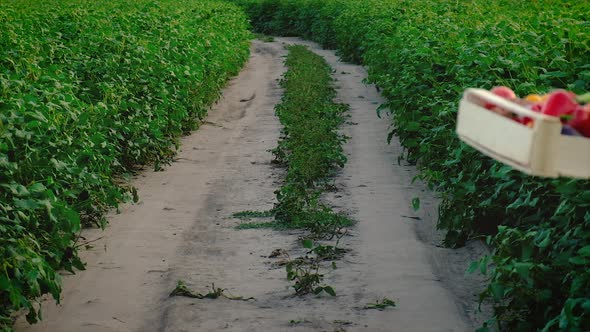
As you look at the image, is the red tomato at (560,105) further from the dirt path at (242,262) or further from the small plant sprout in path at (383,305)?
the small plant sprout in path at (383,305)

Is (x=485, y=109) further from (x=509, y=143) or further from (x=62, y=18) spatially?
(x=62, y=18)

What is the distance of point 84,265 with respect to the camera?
20.4 feet

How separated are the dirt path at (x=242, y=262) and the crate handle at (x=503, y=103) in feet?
9.65

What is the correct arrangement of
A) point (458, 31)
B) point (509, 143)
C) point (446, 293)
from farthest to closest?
point (458, 31) < point (446, 293) < point (509, 143)

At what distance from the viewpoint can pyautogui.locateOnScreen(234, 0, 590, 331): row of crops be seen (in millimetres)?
4410

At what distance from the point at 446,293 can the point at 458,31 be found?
4.41 meters

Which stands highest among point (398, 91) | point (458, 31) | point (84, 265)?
point (458, 31)

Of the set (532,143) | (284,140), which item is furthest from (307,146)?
(532,143)

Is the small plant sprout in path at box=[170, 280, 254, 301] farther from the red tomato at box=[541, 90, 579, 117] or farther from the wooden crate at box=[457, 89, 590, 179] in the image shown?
the red tomato at box=[541, 90, 579, 117]

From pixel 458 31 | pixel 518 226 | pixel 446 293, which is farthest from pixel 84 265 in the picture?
→ pixel 458 31

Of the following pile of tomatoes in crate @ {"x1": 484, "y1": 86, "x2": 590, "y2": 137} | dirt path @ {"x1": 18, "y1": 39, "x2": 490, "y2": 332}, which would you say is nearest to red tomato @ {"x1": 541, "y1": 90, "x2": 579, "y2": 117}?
pile of tomatoes in crate @ {"x1": 484, "y1": 86, "x2": 590, "y2": 137}

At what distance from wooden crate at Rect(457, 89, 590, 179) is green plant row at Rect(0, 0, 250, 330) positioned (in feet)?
9.97

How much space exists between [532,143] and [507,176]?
331 centimetres

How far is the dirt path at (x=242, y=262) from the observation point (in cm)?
535
